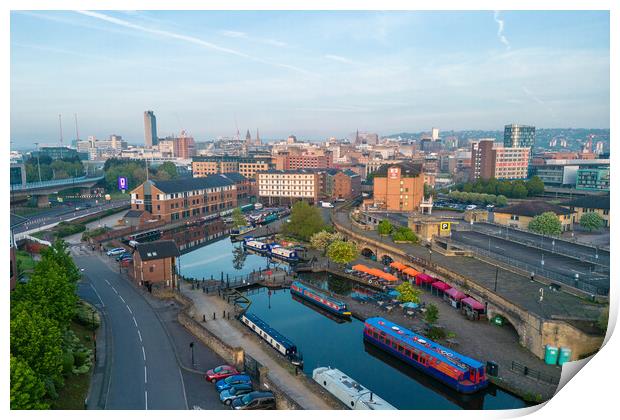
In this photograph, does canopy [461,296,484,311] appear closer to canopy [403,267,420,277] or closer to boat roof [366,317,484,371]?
boat roof [366,317,484,371]

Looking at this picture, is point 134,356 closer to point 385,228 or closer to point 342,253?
→ point 342,253

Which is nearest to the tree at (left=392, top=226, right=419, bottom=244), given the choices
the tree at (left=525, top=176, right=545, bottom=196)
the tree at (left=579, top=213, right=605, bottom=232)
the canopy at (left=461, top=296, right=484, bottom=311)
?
the canopy at (left=461, top=296, right=484, bottom=311)

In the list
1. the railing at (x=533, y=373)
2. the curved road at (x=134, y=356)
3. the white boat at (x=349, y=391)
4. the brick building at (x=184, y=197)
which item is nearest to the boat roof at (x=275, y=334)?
the white boat at (x=349, y=391)

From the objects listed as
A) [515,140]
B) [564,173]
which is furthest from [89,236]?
[515,140]

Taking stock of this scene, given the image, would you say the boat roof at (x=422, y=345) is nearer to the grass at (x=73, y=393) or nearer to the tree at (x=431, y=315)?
the tree at (x=431, y=315)

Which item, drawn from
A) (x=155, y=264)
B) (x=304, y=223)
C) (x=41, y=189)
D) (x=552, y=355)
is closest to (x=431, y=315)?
(x=552, y=355)

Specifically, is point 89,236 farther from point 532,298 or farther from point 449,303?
point 532,298
